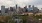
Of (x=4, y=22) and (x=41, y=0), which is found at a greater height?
(x=41, y=0)

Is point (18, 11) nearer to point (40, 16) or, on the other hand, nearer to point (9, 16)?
point (9, 16)

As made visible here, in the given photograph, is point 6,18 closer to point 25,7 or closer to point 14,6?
point 14,6

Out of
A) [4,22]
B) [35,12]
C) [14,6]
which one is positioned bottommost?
[4,22]

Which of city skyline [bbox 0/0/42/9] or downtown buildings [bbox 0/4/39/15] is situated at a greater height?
city skyline [bbox 0/0/42/9]

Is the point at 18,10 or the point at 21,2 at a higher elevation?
the point at 21,2

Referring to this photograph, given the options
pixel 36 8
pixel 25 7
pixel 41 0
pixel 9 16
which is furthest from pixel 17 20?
pixel 41 0

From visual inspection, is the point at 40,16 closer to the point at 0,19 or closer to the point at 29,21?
the point at 29,21

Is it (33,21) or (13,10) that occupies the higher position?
(13,10)

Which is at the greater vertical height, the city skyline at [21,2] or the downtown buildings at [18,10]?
the city skyline at [21,2]

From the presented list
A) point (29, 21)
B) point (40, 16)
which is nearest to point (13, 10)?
point (29, 21)
